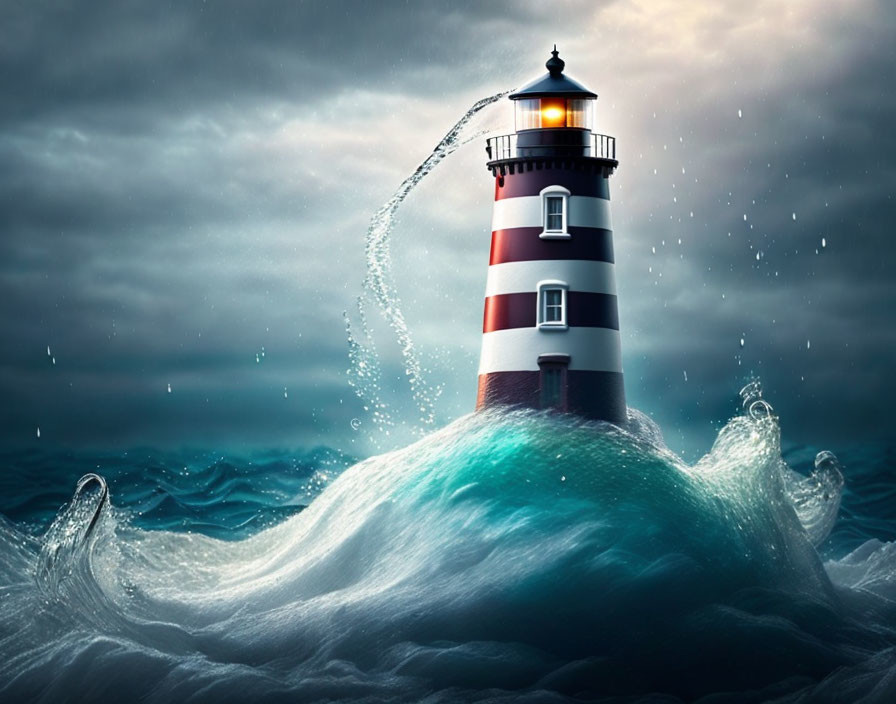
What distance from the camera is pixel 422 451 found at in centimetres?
2683

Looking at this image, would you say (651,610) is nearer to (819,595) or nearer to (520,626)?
(520,626)

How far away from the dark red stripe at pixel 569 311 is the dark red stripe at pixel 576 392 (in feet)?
3.15

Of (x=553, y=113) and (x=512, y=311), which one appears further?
(x=553, y=113)

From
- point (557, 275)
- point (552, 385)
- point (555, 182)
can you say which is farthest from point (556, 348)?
point (555, 182)

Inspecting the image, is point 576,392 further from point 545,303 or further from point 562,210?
point 562,210

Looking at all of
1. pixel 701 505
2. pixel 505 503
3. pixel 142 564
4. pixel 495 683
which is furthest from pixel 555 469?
pixel 142 564

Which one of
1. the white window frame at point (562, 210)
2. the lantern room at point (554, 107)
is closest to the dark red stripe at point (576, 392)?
the white window frame at point (562, 210)

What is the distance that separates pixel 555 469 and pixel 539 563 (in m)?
2.29

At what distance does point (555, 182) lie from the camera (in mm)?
26250

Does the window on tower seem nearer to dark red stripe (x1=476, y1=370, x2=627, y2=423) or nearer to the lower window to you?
the lower window

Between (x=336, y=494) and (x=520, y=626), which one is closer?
(x=520, y=626)

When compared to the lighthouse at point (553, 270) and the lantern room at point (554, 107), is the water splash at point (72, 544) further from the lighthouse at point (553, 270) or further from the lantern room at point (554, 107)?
the lantern room at point (554, 107)

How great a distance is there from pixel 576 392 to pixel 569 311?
1.58m

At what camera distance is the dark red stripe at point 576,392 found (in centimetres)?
2578
